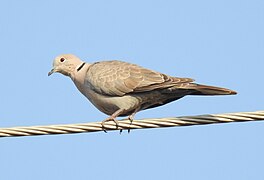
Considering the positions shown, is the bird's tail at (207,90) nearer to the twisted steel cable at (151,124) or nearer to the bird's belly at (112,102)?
the bird's belly at (112,102)

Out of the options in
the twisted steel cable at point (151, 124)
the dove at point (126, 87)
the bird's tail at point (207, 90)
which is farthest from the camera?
the dove at point (126, 87)

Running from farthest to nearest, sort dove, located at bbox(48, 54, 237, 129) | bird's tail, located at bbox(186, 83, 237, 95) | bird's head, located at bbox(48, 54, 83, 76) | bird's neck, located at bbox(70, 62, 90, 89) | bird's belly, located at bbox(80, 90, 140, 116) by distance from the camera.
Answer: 1. bird's head, located at bbox(48, 54, 83, 76)
2. bird's neck, located at bbox(70, 62, 90, 89)
3. bird's belly, located at bbox(80, 90, 140, 116)
4. dove, located at bbox(48, 54, 237, 129)
5. bird's tail, located at bbox(186, 83, 237, 95)

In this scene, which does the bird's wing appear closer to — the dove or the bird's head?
the dove

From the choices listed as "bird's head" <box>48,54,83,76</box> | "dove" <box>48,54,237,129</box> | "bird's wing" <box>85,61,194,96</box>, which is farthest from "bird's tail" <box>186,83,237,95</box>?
"bird's head" <box>48,54,83,76</box>

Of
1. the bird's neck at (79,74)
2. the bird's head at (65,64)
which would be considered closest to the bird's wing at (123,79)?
the bird's neck at (79,74)

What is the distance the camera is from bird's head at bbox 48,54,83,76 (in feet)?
35.2

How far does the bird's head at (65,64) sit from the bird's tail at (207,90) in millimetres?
2336

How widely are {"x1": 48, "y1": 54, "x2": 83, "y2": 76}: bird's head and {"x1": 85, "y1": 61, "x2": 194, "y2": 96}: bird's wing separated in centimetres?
54

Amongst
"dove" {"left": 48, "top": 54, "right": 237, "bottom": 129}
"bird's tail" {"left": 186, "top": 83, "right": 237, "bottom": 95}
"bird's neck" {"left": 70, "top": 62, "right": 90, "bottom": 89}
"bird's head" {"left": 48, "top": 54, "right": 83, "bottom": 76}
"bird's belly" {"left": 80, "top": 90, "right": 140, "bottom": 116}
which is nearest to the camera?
"bird's tail" {"left": 186, "top": 83, "right": 237, "bottom": 95}

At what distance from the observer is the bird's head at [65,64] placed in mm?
10727

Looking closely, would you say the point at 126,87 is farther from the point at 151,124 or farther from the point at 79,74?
the point at 151,124

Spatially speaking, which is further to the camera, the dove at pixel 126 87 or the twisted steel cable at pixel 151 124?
the dove at pixel 126 87

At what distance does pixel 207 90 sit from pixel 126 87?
1301 millimetres

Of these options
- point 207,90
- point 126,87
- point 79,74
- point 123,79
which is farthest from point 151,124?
point 79,74
